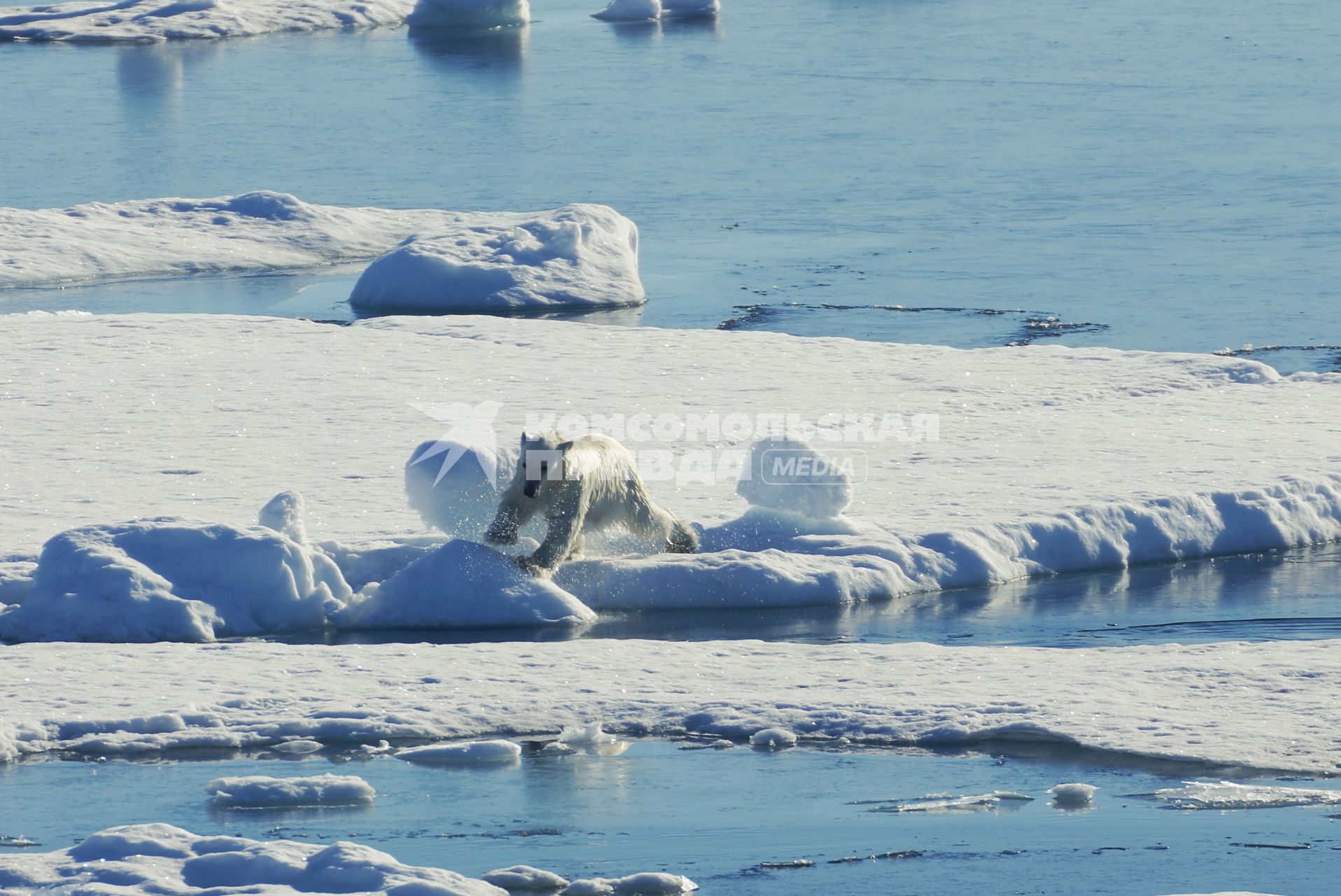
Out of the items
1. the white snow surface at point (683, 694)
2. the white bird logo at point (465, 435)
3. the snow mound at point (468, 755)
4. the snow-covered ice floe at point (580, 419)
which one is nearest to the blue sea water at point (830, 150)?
the snow-covered ice floe at point (580, 419)

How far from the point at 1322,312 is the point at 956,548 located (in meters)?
7.51

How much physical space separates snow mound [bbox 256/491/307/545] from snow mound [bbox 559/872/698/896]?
11.5 feet

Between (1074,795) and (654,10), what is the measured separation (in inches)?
1256

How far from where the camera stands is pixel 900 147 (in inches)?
925

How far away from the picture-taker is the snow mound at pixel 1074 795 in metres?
6.08

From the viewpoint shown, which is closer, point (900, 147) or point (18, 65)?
point (900, 147)

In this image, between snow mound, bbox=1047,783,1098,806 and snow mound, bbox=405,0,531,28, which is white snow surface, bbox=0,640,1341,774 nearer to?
snow mound, bbox=1047,783,1098,806

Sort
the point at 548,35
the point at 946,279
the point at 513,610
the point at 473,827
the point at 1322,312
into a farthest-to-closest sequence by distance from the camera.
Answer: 1. the point at 548,35
2. the point at 946,279
3. the point at 1322,312
4. the point at 513,610
5. the point at 473,827

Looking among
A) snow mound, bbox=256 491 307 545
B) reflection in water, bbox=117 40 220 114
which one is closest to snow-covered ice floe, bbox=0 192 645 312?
snow mound, bbox=256 491 307 545

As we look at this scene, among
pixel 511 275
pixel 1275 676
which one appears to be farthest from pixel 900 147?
pixel 1275 676

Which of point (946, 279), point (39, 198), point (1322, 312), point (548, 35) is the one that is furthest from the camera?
point (548, 35)

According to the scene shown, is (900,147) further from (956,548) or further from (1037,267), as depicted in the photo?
(956,548)

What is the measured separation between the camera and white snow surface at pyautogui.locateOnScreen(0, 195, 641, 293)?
16750 millimetres

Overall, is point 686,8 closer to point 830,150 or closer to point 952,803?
point 830,150
